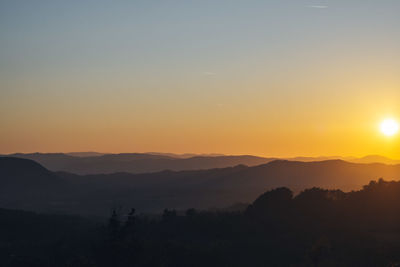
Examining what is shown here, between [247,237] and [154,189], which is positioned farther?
[154,189]

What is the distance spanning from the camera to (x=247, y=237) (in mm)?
57594

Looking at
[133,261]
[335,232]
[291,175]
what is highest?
[291,175]

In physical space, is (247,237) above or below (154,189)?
below

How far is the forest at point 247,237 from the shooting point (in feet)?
158

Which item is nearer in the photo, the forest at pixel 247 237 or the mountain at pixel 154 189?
the forest at pixel 247 237

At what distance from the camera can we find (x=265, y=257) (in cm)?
5031

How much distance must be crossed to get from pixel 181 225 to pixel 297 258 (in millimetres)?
19019

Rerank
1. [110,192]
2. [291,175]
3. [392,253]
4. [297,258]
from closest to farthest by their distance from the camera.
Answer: [392,253], [297,258], [110,192], [291,175]

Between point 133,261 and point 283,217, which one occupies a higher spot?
point 283,217

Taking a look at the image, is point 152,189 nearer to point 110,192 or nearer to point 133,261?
point 110,192

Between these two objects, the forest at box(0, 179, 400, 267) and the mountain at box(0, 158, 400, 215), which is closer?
the forest at box(0, 179, 400, 267)

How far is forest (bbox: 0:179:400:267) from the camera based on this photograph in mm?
48031

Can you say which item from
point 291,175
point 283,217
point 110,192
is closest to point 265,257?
point 283,217

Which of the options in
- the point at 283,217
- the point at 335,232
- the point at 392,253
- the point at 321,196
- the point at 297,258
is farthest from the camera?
the point at 321,196
